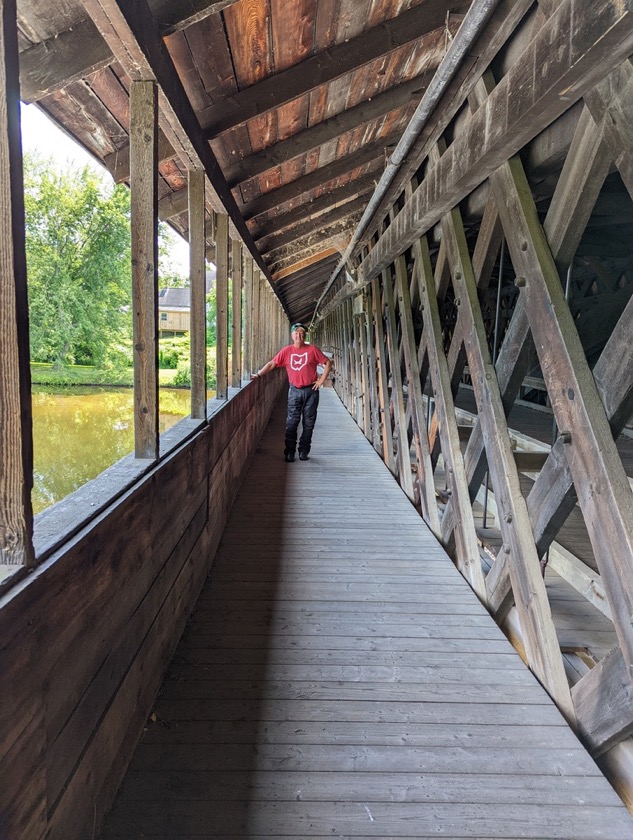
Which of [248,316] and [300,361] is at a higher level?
[248,316]

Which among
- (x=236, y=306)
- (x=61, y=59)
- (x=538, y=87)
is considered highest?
(x=61, y=59)

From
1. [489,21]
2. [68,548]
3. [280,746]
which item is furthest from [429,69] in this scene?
[280,746]

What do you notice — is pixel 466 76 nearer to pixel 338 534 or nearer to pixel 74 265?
pixel 74 265

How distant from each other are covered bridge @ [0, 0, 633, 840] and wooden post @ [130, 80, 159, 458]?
0.01 metres

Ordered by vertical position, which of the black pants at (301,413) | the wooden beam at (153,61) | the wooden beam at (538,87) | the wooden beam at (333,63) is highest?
the wooden beam at (333,63)

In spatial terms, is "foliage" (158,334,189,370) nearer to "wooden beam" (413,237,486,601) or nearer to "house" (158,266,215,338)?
"house" (158,266,215,338)

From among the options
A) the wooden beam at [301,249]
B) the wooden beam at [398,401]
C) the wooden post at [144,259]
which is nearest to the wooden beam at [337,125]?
the wooden beam at [398,401]

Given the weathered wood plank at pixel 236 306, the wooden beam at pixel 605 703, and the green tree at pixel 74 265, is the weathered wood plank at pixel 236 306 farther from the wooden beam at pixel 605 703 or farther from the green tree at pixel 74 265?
the wooden beam at pixel 605 703

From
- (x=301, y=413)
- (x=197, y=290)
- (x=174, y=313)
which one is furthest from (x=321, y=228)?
(x=197, y=290)

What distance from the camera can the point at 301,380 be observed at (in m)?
6.36

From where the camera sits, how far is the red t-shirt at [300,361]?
20.5 ft

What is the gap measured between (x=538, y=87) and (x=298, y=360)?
4.68 metres

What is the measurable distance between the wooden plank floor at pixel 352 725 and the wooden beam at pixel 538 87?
7.70ft

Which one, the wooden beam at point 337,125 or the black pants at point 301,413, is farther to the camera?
the black pants at point 301,413
